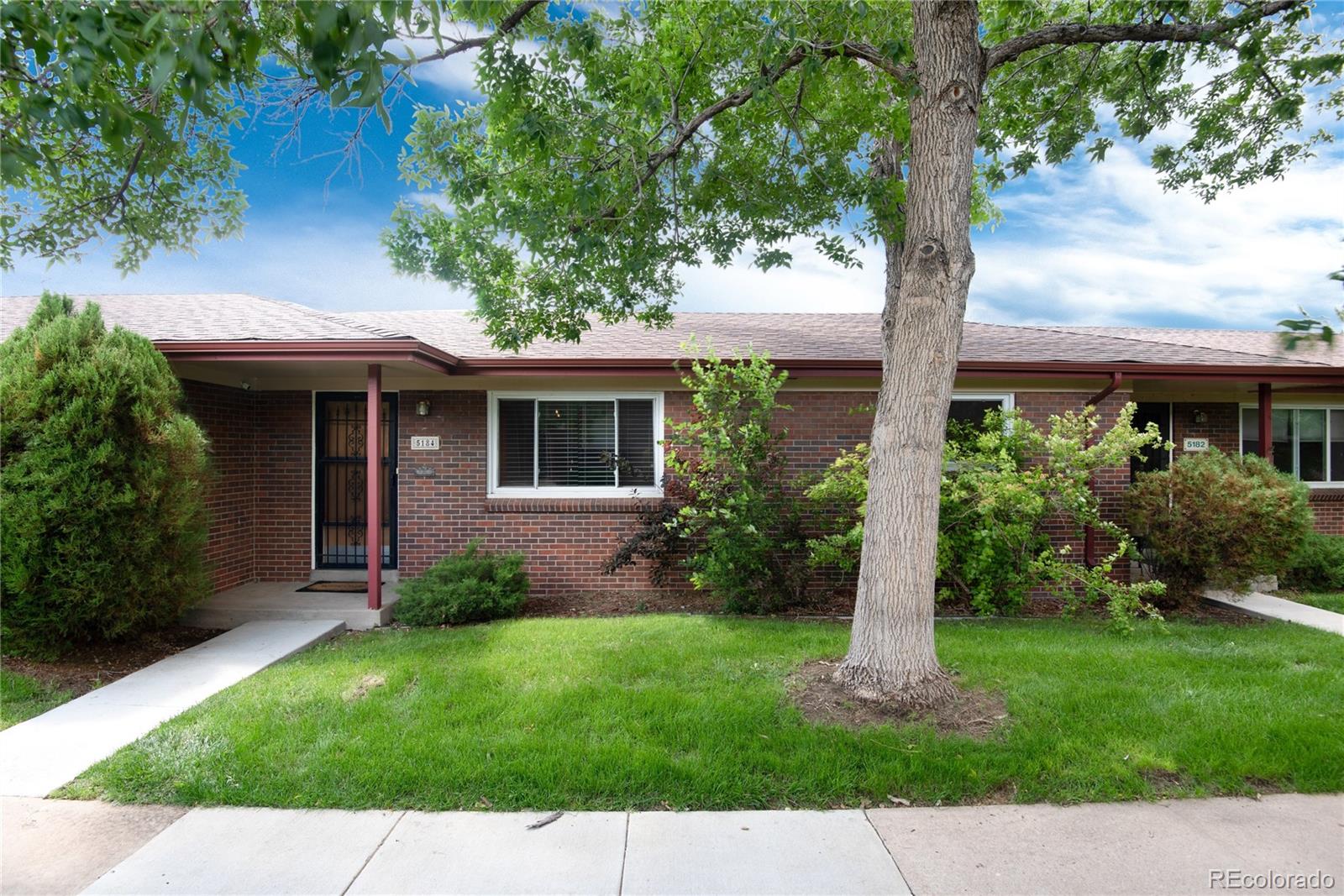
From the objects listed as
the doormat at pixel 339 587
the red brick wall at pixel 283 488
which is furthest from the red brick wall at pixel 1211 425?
the red brick wall at pixel 283 488

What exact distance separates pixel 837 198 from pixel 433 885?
6.24 metres

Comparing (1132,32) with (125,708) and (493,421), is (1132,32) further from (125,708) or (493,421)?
(125,708)

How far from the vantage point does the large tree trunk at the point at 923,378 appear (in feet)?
14.9

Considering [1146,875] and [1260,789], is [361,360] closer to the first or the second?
[1146,875]

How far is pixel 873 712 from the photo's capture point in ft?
14.4

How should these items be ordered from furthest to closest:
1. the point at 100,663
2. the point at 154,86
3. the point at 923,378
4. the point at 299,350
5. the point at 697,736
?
the point at 299,350 → the point at 100,663 → the point at 923,378 → the point at 697,736 → the point at 154,86

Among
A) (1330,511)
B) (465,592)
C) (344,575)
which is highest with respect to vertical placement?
(1330,511)

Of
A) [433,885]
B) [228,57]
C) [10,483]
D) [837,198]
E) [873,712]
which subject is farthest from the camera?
[837,198]

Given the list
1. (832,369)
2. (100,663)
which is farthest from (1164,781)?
(100,663)

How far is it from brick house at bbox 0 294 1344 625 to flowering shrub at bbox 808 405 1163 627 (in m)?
0.90

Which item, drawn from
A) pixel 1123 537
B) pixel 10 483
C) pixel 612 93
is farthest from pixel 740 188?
pixel 10 483

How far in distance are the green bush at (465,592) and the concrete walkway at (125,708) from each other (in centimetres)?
79

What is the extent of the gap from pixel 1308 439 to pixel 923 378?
10.4m

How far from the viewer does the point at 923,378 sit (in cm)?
454
